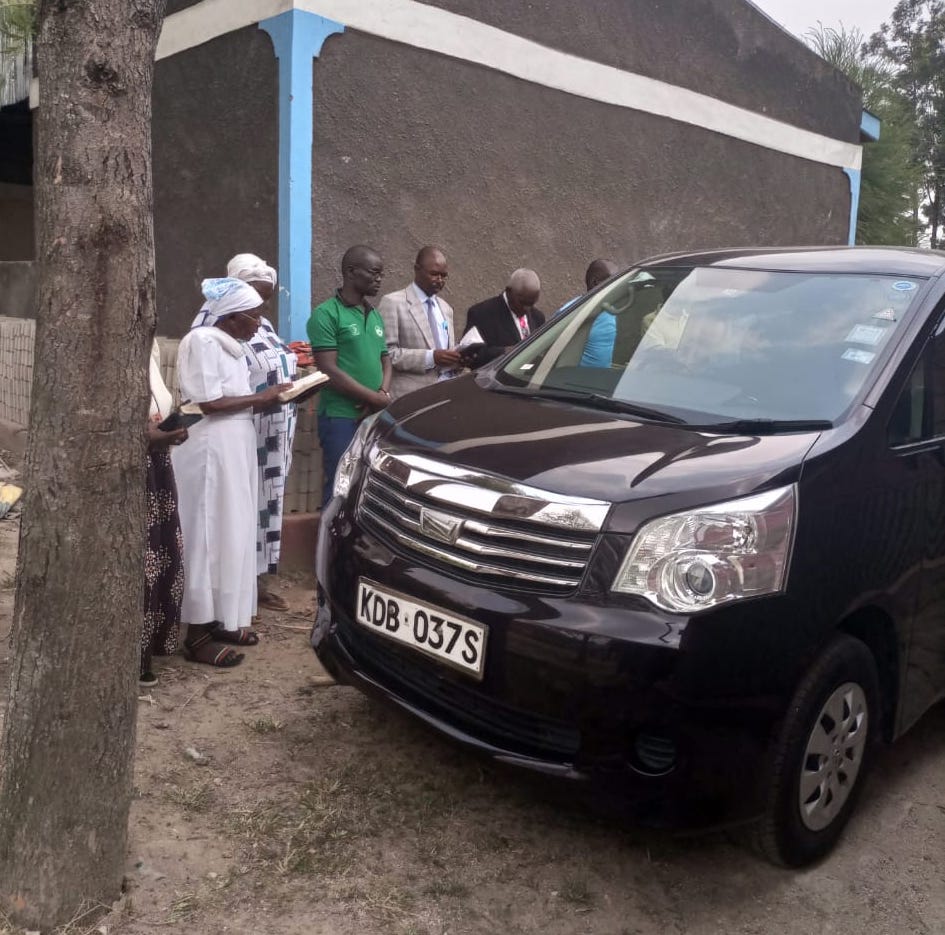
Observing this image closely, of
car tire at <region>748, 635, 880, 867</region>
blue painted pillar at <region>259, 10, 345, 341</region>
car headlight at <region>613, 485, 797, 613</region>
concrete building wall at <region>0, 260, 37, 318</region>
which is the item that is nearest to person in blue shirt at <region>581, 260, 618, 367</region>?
car headlight at <region>613, 485, 797, 613</region>

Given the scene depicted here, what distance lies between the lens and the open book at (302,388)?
4379 millimetres

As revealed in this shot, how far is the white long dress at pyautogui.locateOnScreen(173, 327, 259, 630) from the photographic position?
13.6 feet

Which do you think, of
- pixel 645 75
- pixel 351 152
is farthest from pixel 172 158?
pixel 645 75

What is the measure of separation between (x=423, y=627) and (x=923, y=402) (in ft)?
5.82

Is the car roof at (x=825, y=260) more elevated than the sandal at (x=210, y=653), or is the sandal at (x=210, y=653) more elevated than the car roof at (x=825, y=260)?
the car roof at (x=825, y=260)

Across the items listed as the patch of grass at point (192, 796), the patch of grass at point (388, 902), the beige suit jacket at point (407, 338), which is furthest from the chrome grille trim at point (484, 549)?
the beige suit jacket at point (407, 338)

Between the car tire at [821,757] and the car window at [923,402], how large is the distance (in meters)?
0.70

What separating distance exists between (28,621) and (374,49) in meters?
5.48

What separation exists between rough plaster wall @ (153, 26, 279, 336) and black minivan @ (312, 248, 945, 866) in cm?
385

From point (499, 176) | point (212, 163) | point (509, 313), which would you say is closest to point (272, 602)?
point (509, 313)

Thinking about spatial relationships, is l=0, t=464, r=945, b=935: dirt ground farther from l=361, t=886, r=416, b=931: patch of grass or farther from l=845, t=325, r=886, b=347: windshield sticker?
l=845, t=325, r=886, b=347: windshield sticker

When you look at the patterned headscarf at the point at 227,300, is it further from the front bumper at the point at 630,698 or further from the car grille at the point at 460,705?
the front bumper at the point at 630,698

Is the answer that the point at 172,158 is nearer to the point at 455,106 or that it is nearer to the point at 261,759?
the point at 455,106

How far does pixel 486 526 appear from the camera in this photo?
9.40ft
